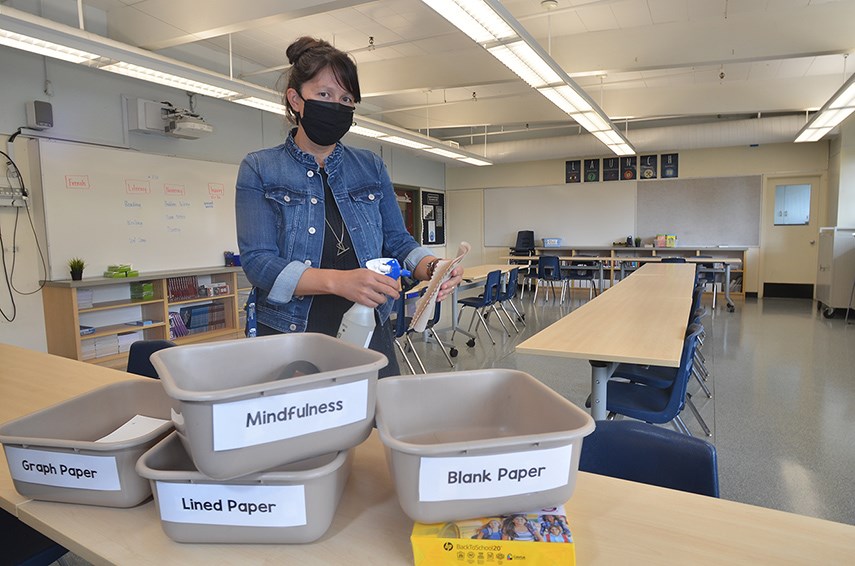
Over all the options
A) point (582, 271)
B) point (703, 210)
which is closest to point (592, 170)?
point (703, 210)

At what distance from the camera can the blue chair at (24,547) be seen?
1.37m

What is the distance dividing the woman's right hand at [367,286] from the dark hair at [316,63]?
0.53 m

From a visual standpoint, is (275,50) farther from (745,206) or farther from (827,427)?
(745,206)

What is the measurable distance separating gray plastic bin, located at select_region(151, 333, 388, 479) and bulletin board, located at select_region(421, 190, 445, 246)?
411 inches

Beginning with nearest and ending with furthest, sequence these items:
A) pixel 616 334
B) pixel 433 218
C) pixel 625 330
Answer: pixel 616 334 < pixel 625 330 < pixel 433 218

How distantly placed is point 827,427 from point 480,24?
3474 millimetres

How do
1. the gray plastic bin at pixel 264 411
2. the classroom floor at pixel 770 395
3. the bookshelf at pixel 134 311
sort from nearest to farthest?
the gray plastic bin at pixel 264 411
the classroom floor at pixel 770 395
the bookshelf at pixel 134 311

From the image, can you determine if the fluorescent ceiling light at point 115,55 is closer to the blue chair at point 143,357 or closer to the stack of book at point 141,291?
the blue chair at point 143,357

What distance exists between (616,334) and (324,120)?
218 centimetres

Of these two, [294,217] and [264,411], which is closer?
[264,411]

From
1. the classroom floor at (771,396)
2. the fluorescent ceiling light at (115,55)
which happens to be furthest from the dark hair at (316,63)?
the classroom floor at (771,396)

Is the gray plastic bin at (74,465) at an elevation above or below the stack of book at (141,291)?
Result: above

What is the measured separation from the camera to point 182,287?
5.80 metres

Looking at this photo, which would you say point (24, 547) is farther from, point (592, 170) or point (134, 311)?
point (592, 170)
